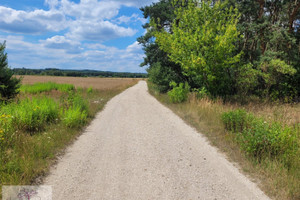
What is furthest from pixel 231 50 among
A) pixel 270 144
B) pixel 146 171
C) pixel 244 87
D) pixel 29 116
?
pixel 29 116

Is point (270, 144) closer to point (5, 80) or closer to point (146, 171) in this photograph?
point (146, 171)

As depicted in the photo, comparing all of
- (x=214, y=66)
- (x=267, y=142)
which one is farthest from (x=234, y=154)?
(x=214, y=66)

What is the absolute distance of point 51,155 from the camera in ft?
15.5

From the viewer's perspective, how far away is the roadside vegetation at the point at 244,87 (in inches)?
172

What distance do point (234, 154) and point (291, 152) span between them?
128 centimetres

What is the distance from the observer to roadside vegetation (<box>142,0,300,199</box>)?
4.38 m

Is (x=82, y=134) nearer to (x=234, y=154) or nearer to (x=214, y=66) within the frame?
(x=234, y=154)

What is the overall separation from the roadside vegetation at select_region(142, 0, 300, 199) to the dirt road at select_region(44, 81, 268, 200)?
675mm

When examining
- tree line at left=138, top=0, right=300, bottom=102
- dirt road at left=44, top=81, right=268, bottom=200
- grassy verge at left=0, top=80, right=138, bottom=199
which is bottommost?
dirt road at left=44, top=81, right=268, bottom=200

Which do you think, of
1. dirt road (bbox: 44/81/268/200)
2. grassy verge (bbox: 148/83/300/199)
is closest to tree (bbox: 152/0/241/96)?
grassy verge (bbox: 148/83/300/199)

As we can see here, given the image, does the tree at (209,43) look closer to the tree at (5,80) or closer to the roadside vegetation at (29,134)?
the roadside vegetation at (29,134)

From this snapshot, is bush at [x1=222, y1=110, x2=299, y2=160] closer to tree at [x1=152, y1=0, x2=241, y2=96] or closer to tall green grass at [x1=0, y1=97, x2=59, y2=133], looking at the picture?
tree at [x1=152, y1=0, x2=241, y2=96]

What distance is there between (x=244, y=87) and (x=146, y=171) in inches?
450

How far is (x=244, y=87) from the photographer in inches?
506
